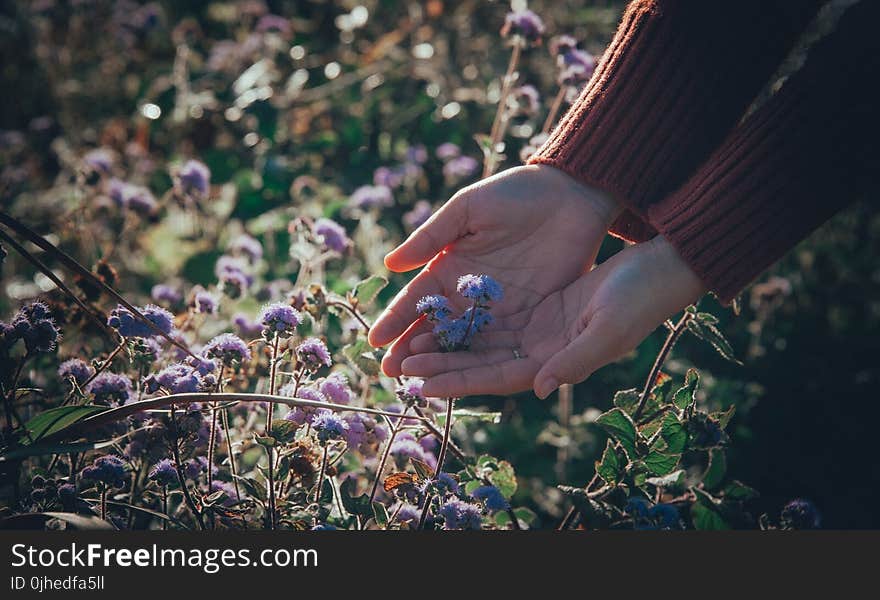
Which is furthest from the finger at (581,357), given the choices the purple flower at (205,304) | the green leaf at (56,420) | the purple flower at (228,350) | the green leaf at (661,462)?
the purple flower at (205,304)

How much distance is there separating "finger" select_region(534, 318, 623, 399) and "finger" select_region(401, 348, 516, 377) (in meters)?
0.16

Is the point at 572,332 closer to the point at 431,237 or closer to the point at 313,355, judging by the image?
the point at 431,237

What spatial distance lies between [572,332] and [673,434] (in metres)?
0.33

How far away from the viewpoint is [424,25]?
4508mm

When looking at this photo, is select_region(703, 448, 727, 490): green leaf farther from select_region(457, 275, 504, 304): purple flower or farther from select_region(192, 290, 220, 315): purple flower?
select_region(192, 290, 220, 315): purple flower

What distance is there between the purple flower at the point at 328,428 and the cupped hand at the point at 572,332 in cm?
19

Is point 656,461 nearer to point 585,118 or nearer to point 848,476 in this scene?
point 585,118

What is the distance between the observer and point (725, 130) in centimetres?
231

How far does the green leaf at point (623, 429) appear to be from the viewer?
180 cm

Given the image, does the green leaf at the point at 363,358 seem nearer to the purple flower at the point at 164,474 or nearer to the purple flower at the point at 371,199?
the purple flower at the point at 164,474

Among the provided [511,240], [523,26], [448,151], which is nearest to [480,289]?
[511,240]

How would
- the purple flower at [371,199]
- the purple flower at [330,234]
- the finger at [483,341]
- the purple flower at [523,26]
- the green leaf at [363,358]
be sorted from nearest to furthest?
the finger at [483,341] → the green leaf at [363,358] → the purple flower at [330,234] → the purple flower at [523,26] → the purple flower at [371,199]

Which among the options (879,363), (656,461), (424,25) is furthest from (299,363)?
(424,25)

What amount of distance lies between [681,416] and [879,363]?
75.9 inches
